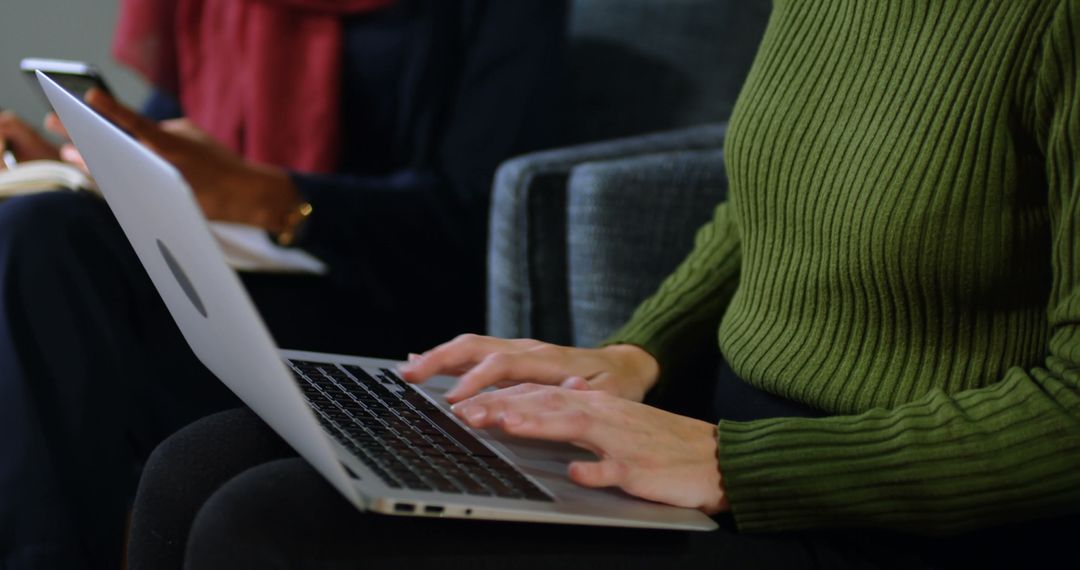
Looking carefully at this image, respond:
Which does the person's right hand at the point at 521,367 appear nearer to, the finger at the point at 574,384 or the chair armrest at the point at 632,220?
the finger at the point at 574,384

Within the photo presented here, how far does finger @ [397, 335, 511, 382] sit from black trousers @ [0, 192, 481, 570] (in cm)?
43

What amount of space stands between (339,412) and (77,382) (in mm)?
497

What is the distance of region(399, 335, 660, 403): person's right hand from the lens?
65 cm

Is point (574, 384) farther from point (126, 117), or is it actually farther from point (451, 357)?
point (126, 117)

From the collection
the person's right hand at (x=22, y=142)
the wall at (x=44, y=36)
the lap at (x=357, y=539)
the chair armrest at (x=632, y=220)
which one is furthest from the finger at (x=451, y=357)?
the wall at (x=44, y=36)

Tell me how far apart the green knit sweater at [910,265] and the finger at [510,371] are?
12cm

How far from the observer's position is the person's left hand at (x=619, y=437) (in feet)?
1.82

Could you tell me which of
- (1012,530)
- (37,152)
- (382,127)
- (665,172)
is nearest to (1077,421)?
(1012,530)

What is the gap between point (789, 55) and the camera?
0.72 metres

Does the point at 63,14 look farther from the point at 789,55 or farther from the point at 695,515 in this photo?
the point at 695,515

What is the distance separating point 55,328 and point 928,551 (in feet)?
2.46

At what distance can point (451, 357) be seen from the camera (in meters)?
0.69

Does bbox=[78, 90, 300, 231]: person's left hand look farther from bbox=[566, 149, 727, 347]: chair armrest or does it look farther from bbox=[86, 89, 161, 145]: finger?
bbox=[566, 149, 727, 347]: chair armrest

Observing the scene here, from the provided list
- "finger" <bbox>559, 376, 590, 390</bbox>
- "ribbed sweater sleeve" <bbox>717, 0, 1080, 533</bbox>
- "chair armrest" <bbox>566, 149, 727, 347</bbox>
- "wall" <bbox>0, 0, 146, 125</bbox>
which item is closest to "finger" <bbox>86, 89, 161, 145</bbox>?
"chair armrest" <bbox>566, 149, 727, 347</bbox>
